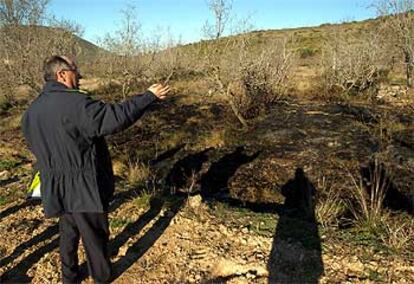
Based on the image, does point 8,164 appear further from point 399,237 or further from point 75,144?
point 399,237

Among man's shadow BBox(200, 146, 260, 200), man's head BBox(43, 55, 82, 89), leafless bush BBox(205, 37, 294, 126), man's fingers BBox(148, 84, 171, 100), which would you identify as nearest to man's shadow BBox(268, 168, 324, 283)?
man's shadow BBox(200, 146, 260, 200)

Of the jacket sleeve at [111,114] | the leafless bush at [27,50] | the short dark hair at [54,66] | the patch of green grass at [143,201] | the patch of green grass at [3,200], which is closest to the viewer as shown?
the jacket sleeve at [111,114]

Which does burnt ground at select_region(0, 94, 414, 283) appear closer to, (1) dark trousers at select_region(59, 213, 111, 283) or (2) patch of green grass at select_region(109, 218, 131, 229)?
(2) patch of green grass at select_region(109, 218, 131, 229)

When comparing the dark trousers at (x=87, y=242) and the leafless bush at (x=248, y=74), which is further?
the leafless bush at (x=248, y=74)

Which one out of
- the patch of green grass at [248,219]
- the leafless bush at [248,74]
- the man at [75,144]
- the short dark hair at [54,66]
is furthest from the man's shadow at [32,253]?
the leafless bush at [248,74]

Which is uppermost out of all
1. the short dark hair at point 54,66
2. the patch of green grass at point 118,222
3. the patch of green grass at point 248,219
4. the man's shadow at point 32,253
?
the short dark hair at point 54,66

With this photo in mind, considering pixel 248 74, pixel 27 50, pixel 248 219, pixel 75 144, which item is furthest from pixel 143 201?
pixel 27 50

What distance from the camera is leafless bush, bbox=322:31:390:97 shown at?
13.3 meters

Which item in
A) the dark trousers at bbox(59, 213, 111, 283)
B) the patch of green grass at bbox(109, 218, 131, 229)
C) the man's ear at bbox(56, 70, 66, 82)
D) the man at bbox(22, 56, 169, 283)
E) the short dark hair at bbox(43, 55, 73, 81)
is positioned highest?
the short dark hair at bbox(43, 55, 73, 81)

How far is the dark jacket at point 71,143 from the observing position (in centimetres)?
259

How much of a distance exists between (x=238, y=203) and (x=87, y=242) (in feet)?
10.2

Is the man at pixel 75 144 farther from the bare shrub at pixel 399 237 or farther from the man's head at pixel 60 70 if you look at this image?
the bare shrub at pixel 399 237

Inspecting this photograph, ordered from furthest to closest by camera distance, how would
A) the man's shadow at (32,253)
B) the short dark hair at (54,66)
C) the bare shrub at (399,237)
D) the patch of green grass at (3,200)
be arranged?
the patch of green grass at (3,200), the bare shrub at (399,237), the man's shadow at (32,253), the short dark hair at (54,66)

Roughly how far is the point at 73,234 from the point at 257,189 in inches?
142
